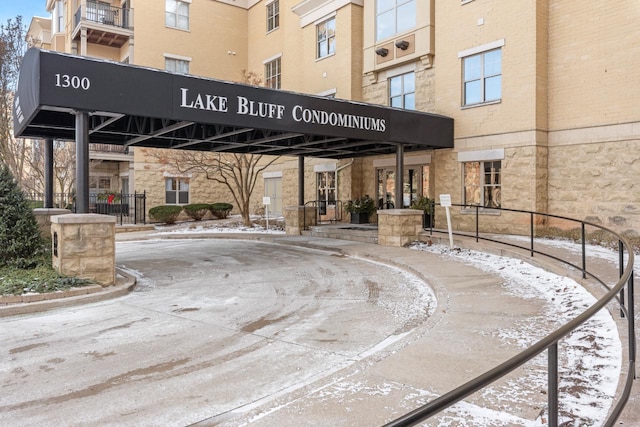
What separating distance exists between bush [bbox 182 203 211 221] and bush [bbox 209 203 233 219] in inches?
15.5

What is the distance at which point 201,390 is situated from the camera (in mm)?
4340

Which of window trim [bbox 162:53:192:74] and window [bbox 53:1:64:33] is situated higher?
window [bbox 53:1:64:33]

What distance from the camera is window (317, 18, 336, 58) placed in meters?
22.9

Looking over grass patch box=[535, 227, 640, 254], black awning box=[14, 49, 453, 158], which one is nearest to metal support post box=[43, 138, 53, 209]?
black awning box=[14, 49, 453, 158]

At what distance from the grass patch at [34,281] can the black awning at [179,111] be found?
9.77ft

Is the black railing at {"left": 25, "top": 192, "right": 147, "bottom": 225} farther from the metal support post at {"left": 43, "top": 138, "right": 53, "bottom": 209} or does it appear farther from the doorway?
the metal support post at {"left": 43, "top": 138, "right": 53, "bottom": 209}

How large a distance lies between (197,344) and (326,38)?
2047cm

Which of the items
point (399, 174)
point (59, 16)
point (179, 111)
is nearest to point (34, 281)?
point (179, 111)

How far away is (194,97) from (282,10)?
20.1 metres

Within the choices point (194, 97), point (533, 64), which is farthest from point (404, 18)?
point (194, 97)

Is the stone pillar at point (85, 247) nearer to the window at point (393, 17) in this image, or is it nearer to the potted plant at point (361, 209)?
the potted plant at point (361, 209)

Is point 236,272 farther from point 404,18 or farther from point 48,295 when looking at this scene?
point 404,18

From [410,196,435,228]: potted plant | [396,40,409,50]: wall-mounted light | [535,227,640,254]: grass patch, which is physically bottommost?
[535,227,640,254]: grass patch

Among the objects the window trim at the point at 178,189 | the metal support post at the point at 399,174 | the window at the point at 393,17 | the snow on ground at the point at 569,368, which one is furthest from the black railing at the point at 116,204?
the snow on ground at the point at 569,368
